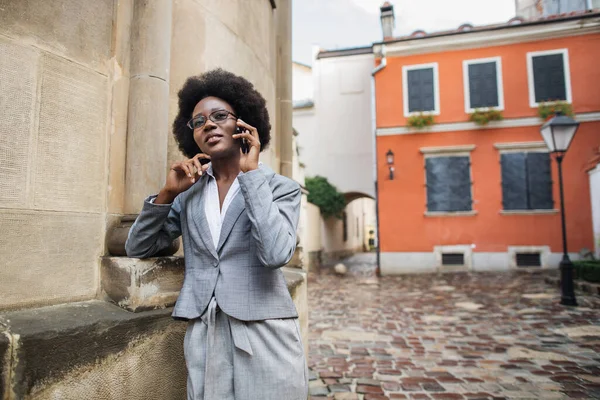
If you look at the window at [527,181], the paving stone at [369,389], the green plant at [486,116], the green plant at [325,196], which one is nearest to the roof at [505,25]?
the green plant at [486,116]

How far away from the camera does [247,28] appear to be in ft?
8.22

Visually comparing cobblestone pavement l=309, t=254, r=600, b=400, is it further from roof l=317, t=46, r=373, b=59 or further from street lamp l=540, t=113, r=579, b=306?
roof l=317, t=46, r=373, b=59

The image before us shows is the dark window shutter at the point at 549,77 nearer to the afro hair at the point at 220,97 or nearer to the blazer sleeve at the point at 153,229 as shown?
the afro hair at the point at 220,97

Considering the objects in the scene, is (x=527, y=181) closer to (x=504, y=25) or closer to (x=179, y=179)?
(x=504, y=25)

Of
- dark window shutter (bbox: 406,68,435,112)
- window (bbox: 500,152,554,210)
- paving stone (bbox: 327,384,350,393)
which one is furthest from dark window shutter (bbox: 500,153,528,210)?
paving stone (bbox: 327,384,350,393)

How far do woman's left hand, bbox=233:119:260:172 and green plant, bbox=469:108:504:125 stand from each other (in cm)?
1233

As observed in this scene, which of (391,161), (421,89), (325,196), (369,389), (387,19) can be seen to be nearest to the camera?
(369,389)

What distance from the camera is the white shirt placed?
130 centimetres

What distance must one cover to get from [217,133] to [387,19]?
14.1 metres

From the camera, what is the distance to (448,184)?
1209 cm

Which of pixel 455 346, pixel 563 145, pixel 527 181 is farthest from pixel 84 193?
pixel 527 181

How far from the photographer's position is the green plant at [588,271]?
275 inches

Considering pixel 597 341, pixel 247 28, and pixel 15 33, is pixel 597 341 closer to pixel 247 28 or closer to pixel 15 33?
pixel 247 28

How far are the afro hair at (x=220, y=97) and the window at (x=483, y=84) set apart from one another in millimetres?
12275
